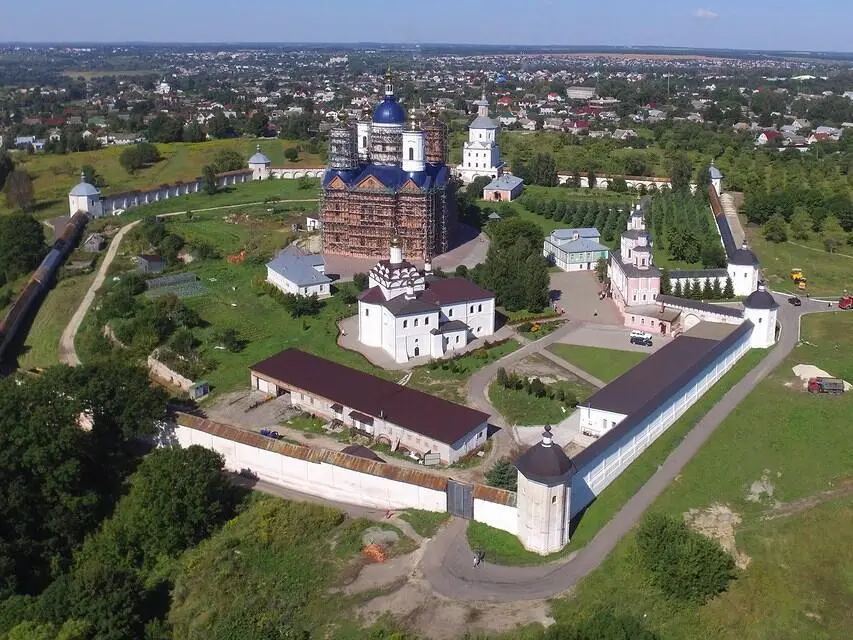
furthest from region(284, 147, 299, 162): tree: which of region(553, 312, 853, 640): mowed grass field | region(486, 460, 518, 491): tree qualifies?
region(486, 460, 518, 491): tree

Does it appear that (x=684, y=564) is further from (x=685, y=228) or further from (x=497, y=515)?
(x=685, y=228)

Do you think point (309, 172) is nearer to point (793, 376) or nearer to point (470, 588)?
point (793, 376)

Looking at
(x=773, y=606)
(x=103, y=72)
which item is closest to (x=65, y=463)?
(x=773, y=606)

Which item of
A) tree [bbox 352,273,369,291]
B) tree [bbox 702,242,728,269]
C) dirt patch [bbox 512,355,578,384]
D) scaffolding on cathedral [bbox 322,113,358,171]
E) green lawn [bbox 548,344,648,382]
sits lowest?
dirt patch [bbox 512,355,578,384]

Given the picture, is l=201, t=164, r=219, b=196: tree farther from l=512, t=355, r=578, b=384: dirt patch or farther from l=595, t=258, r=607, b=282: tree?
l=512, t=355, r=578, b=384: dirt patch

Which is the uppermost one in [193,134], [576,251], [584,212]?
[193,134]

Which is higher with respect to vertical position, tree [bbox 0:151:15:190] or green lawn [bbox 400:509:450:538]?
tree [bbox 0:151:15:190]

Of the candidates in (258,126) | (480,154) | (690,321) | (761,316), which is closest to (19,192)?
(258,126)
